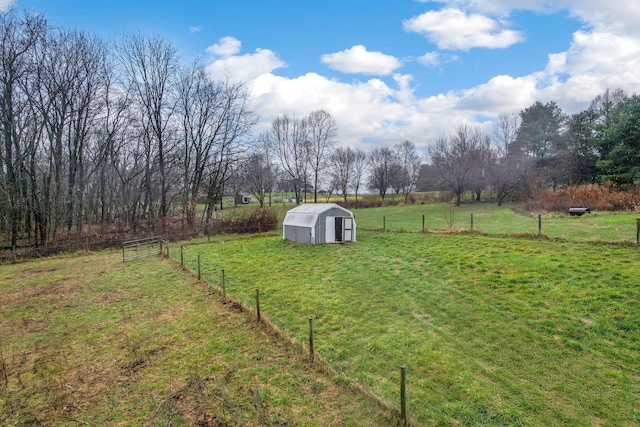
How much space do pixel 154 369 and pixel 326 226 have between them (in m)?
11.3

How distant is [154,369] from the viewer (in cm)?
528

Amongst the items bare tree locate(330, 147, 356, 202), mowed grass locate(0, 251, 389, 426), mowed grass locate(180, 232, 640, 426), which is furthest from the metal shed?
bare tree locate(330, 147, 356, 202)

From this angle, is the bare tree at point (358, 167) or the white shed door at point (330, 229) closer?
the white shed door at point (330, 229)

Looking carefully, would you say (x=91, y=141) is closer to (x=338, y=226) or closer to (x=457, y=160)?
(x=338, y=226)

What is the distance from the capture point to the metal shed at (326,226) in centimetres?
1580

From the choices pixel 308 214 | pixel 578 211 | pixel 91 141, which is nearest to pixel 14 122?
pixel 91 141

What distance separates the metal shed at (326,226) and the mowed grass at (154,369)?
7.47 meters

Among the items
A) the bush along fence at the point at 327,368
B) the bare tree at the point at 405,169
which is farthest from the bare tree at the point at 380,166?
the bush along fence at the point at 327,368

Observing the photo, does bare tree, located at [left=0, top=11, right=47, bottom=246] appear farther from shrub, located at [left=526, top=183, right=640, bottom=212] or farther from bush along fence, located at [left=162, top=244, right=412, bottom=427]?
shrub, located at [left=526, top=183, right=640, bottom=212]

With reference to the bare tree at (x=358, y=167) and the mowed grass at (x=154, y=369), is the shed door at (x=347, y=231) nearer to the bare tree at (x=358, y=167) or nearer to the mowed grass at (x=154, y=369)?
the mowed grass at (x=154, y=369)

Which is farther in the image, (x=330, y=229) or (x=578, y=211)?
(x=578, y=211)

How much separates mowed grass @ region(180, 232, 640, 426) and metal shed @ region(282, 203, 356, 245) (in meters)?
3.76

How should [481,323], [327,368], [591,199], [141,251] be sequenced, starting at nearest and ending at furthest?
[327,368]
[481,323]
[141,251]
[591,199]

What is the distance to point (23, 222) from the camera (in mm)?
17344
